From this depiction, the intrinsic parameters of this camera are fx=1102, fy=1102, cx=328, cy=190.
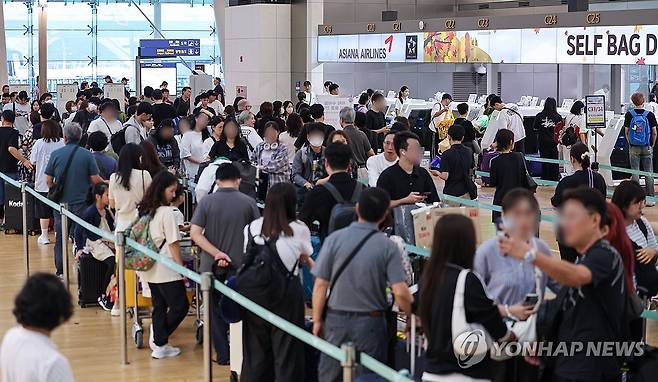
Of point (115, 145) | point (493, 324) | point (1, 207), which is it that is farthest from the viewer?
point (1, 207)

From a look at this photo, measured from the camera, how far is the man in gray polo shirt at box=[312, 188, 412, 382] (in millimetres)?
5797

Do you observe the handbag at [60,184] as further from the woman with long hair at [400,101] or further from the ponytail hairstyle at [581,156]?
the woman with long hair at [400,101]

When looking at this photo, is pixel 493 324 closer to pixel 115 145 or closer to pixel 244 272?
pixel 244 272

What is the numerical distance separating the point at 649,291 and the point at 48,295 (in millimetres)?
4611

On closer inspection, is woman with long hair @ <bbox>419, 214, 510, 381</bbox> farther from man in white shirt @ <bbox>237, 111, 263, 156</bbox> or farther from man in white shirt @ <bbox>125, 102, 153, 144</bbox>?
A: man in white shirt @ <bbox>125, 102, 153, 144</bbox>

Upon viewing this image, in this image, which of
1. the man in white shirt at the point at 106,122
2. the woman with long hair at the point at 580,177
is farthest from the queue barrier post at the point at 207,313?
the man in white shirt at the point at 106,122

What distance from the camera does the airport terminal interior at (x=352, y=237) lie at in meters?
5.12

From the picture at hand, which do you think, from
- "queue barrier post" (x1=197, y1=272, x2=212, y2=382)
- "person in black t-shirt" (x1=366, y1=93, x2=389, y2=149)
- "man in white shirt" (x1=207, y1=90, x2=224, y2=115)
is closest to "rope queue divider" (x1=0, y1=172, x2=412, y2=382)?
"queue barrier post" (x1=197, y1=272, x2=212, y2=382)

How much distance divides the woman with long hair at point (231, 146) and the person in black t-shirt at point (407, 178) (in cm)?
259

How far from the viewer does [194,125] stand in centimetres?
1317

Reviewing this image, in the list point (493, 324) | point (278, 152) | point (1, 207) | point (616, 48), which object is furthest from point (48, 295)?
point (616, 48)

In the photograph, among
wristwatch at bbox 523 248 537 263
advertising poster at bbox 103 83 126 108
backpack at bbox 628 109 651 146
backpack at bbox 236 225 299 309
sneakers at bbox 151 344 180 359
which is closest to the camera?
wristwatch at bbox 523 248 537 263

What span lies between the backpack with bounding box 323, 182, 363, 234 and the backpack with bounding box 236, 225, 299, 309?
701mm

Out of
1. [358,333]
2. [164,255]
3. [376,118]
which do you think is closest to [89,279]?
[164,255]
